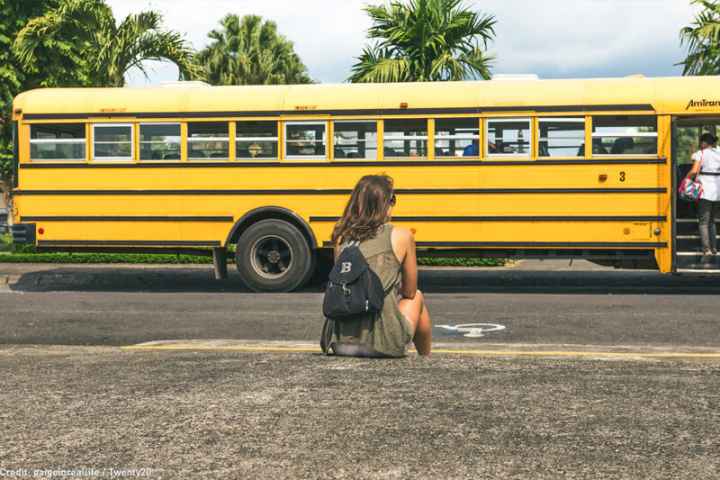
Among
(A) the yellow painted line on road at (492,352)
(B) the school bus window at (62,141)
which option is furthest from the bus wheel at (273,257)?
(A) the yellow painted line on road at (492,352)

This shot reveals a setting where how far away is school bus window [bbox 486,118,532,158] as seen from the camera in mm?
13047

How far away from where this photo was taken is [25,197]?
13.9 meters

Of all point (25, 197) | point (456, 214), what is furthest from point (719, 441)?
point (25, 197)

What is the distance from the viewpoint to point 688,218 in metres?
13.4

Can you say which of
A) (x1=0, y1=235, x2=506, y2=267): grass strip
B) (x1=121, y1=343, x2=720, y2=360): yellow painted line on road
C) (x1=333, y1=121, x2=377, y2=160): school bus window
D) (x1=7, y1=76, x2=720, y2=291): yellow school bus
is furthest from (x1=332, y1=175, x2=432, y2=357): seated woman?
(x1=0, y1=235, x2=506, y2=267): grass strip

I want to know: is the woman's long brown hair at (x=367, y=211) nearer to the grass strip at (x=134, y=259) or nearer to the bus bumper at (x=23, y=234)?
the bus bumper at (x=23, y=234)

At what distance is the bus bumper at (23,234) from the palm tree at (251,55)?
93.3ft

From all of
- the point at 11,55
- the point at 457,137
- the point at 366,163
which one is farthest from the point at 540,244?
the point at 11,55

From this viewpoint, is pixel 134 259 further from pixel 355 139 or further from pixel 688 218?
pixel 688 218

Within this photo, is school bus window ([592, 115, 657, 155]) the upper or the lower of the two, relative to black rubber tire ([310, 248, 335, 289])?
upper

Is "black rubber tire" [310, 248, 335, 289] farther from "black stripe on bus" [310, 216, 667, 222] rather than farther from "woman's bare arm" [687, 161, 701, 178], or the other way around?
"woman's bare arm" [687, 161, 701, 178]

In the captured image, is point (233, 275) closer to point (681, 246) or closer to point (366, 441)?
point (681, 246)

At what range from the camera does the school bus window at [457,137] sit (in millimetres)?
13125

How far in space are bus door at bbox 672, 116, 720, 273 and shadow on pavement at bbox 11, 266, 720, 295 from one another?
0.77m
